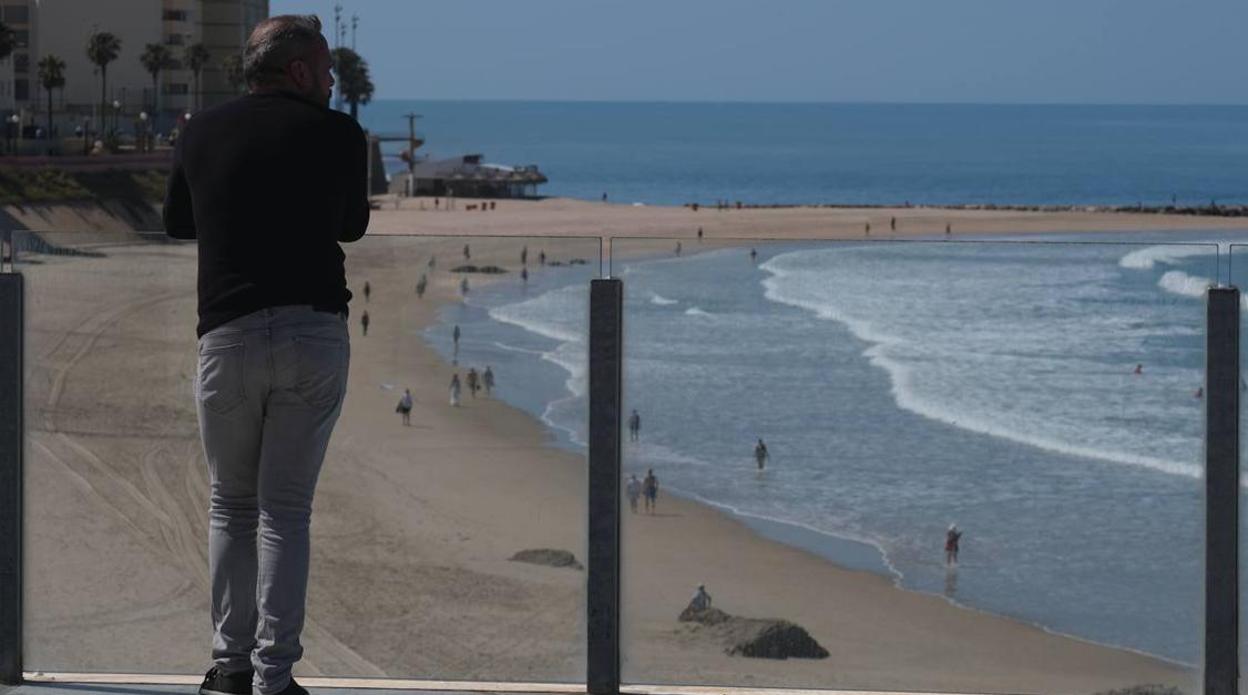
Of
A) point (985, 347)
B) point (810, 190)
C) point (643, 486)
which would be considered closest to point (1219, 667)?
point (985, 347)

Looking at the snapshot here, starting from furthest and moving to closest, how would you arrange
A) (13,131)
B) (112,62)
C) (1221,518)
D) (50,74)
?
(112,62) → (50,74) → (13,131) → (1221,518)

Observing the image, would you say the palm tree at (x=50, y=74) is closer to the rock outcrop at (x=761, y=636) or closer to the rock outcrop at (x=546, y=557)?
the rock outcrop at (x=546, y=557)

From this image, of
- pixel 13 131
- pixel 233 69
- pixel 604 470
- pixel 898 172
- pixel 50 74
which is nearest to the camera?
pixel 604 470

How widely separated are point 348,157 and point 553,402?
1128mm

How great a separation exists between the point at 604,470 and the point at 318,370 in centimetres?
106

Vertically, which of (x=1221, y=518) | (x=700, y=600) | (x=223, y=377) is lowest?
(x=700, y=600)

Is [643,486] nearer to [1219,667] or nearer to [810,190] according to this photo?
[1219,667]

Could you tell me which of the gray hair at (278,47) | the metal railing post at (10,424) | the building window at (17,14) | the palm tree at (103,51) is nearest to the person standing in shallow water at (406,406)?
the metal railing post at (10,424)

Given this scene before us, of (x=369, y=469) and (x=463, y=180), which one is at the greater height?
(x=463, y=180)

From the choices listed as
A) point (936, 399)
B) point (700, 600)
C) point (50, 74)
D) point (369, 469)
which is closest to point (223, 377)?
point (369, 469)

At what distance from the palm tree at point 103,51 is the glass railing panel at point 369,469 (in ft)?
253

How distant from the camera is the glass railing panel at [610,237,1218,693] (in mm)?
4945

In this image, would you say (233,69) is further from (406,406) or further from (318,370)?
(318,370)

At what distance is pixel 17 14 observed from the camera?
8119 cm
